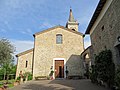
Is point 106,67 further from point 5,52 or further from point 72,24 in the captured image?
point 72,24

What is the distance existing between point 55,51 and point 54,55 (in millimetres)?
671

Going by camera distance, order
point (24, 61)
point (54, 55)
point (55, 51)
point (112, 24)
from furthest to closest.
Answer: point (55, 51), point (54, 55), point (24, 61), point (112, 24)

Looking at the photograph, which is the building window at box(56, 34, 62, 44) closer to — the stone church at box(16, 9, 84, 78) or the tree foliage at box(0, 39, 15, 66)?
the stone church at box(16, 9, 84, 78)

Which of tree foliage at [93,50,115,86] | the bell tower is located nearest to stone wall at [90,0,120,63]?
tree foliage at [93,50,115,86]

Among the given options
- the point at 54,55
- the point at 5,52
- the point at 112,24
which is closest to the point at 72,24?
the point at 54,55

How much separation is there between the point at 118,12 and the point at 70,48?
15.1 m

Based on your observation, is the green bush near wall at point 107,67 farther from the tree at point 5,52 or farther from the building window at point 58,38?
the building window at point 58,38

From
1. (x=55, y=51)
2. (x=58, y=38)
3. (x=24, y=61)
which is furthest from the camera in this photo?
(x=58, y=38)

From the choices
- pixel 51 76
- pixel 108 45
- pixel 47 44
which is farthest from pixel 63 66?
pixel 108 45

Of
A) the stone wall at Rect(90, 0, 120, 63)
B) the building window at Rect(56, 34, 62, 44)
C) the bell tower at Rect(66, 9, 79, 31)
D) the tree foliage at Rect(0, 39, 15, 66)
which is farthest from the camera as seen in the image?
the bell tower at Rect(66, 9, 79, 31)

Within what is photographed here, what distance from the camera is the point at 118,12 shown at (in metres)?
7.73

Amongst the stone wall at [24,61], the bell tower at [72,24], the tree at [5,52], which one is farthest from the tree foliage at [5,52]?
the bell tower at [72,24]

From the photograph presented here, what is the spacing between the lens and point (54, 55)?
2202cm

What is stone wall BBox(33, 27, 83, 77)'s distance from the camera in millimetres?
21422
